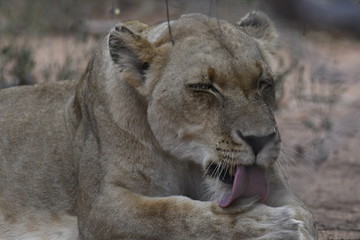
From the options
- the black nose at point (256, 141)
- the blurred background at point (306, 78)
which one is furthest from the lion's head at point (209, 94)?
the blurred background at point (306, 78)

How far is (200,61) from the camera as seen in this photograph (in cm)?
455

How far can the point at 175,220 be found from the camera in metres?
4.39

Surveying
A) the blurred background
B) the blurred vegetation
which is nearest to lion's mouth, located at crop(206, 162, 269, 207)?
the blurred background

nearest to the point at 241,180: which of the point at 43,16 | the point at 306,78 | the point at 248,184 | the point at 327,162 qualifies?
the point at 248,184

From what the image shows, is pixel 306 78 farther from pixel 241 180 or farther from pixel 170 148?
pixel 241 180

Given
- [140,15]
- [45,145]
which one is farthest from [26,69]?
[140,15]

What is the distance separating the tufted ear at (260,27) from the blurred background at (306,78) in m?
0.06

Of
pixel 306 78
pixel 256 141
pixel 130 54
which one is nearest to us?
pixel 256 141

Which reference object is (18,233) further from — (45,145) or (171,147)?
(171,147)

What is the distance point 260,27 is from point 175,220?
1.37 meters

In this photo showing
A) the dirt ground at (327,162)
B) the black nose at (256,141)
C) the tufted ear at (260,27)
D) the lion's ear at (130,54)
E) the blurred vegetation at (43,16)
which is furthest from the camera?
the blurred vegetation at (43,16)

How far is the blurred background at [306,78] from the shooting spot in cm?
303

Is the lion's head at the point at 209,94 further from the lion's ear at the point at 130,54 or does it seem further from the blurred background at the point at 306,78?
the blurred background at the point at 306,78

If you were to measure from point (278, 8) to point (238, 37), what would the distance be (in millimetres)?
2470
